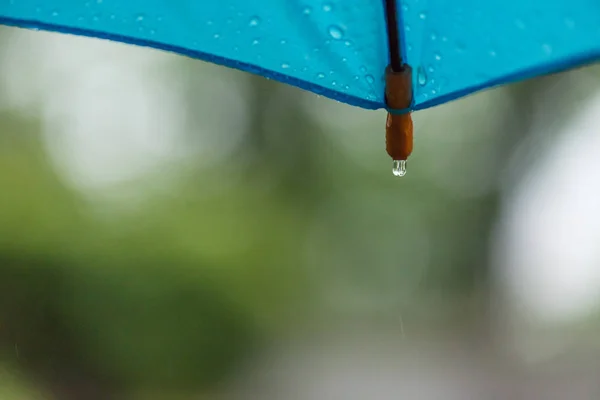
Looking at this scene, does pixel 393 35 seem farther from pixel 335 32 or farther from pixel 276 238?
pixel 276 238

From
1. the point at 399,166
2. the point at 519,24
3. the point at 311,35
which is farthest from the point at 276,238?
the point at 519,24

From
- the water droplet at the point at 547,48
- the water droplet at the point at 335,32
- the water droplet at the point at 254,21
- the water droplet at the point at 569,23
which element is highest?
the water droplet at the point at 254,21

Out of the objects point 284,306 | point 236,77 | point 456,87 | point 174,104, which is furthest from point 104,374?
point 456,87

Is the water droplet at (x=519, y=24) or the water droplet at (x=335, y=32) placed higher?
the water droplet at (x=335, y=32)

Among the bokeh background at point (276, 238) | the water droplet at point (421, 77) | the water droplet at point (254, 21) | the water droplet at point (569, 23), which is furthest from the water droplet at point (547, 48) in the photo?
the bokeh background at point (276, 238)

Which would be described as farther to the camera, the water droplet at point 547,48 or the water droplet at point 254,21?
the water droplet at point 254,21

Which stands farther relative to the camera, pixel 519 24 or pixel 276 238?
pixel 276 238

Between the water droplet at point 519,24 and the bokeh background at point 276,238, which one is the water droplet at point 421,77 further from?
the bokeh background at point 276,238
